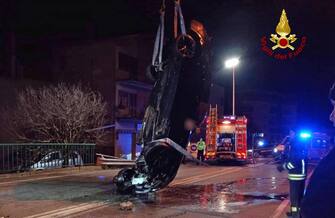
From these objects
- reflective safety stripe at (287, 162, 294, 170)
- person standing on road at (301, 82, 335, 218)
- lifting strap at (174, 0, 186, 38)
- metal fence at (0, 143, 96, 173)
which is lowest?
metal fence at (0, 143, 96, 173)

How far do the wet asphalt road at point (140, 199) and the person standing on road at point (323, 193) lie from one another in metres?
7.74

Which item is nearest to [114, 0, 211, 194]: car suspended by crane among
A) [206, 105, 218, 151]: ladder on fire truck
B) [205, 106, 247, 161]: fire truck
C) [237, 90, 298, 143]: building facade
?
[205, 106, 247, 161]: fire truck

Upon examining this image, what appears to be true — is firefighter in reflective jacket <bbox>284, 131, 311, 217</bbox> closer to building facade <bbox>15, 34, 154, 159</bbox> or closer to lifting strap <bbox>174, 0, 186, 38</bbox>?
lifting strap <bbox>174, 0, 186, 38</bbox>

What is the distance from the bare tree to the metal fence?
2.30m

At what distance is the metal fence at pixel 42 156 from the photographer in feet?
56.6

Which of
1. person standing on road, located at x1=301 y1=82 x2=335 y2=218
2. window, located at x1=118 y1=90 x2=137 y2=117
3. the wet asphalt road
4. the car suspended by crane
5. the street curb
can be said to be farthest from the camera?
window, located at x1=118 y1=90 x2=137 y2=117

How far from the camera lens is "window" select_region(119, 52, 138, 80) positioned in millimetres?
35356

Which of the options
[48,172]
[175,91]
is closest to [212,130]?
[48,172]

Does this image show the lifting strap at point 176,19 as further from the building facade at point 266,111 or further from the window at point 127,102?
the building facade at point 266,111

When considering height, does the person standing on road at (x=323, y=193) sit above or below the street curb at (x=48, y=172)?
above

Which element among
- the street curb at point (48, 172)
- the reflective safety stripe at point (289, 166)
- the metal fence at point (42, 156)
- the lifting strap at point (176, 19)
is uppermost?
the lifting strap at point (176, 19)

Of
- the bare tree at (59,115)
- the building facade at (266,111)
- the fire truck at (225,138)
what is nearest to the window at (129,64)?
the fire truck at (225,138)

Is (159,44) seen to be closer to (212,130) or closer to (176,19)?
(176,19)

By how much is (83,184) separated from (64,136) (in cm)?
976
